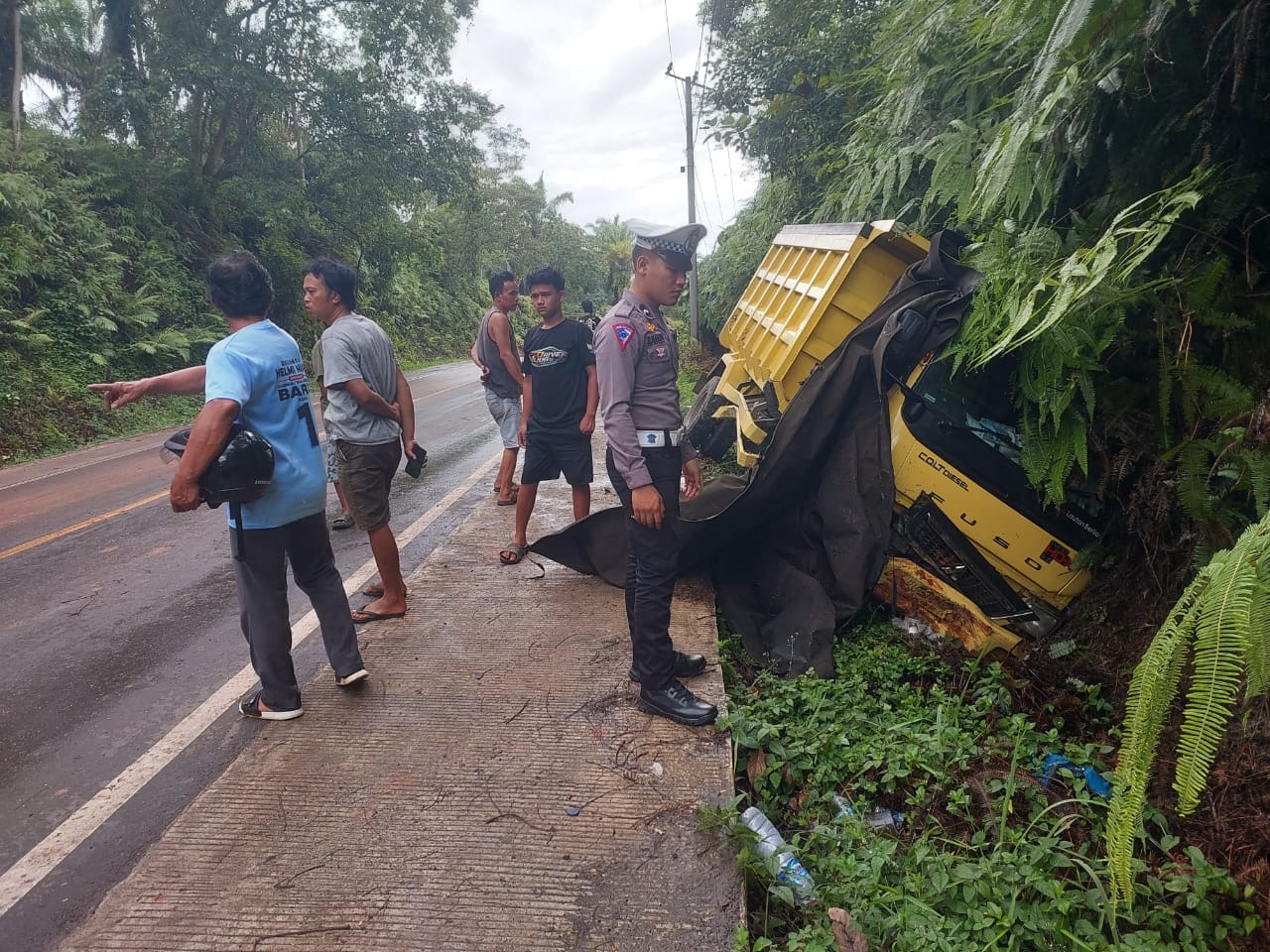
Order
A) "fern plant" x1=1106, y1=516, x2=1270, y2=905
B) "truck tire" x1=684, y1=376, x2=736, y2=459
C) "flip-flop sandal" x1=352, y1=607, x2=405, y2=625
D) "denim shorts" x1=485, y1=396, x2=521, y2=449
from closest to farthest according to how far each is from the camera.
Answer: "fern plant" x1=1106, y1=516, x2=1270, y2=905
"flip-flop sandal" x1=352, y1=607, x2=405, y2=625
"denim shorts" x1=485, y1=396, x2=521, y2=449
"truck tire" x1=684, y1=376, x2=736, y2=459

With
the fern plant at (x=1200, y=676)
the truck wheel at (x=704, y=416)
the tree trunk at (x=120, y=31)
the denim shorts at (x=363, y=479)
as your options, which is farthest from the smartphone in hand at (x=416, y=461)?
the tree trunk at (x=120, y=31)

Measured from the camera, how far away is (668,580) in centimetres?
320

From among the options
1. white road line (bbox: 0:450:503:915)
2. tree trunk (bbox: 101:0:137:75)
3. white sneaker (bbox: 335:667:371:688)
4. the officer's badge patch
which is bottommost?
→ white road line (bbox: 0:450:503:915)

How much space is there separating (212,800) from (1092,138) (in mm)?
4291

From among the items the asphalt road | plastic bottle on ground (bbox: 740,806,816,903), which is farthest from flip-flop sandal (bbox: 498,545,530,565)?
plastic bottle on ground (bbox: 740,806,816,903)

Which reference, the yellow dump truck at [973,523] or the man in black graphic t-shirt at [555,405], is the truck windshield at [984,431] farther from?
the man in black graphic t-shirt at [555,405]

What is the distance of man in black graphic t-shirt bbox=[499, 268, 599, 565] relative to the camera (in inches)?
194

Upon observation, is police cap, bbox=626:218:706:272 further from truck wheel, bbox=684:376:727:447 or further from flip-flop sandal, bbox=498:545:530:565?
truck wheel, bbox=684:376:727:447

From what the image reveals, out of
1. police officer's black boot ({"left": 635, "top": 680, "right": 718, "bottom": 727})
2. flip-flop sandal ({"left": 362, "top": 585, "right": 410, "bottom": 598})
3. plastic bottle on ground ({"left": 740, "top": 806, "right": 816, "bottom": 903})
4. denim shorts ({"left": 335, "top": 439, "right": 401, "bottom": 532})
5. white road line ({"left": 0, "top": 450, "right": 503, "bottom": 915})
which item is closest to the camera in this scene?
plastic bottle on ground ({"left": 740, "top": 806, "right": 816, "bottom": 903})

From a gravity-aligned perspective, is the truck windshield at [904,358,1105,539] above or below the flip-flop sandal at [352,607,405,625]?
above

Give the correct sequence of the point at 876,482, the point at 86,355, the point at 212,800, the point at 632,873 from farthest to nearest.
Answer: the point at 86,355
the point at 876,482
the point at 212,800
the point at 632,873

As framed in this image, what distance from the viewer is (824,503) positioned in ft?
13.0

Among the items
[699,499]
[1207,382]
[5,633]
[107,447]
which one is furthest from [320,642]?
[107,447]

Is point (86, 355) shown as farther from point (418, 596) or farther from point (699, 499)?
point (699, 499)
